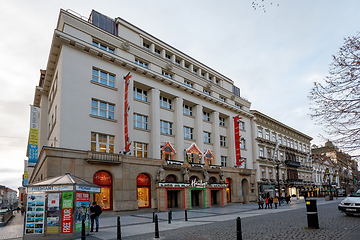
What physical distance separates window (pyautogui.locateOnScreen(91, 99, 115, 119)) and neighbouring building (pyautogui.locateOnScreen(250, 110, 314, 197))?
2765cm

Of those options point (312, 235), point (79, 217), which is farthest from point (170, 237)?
point (312, 235)

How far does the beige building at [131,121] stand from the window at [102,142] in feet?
0.32

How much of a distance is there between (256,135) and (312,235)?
41.0 m

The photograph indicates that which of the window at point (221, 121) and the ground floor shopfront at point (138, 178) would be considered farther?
the window at point (221, 121)

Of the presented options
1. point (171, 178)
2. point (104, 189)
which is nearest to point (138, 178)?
point (104, 189)

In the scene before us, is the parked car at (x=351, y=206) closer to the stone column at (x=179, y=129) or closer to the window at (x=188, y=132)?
the stone column at (x=179, y=129)

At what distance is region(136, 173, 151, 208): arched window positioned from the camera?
94.1 feet

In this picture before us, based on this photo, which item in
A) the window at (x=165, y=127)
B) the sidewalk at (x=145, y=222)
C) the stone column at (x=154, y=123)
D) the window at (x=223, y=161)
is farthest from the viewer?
the window at (x=223, y=161)

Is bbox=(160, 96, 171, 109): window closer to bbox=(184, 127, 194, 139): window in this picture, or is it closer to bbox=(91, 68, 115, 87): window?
bbox=(184, 127, 194, 139): window

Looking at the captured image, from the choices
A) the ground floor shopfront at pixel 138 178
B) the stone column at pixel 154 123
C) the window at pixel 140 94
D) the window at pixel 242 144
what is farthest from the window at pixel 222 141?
the window at pixel 140 94

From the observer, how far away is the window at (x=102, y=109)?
89.5ft

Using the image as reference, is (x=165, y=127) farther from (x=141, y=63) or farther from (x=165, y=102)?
(x=141, y=63)

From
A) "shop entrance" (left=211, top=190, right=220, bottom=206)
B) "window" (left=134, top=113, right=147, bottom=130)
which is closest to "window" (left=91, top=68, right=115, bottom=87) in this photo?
"window" (left=134, top=113, right=147, bottom=130)

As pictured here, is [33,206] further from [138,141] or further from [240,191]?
[240,191]
